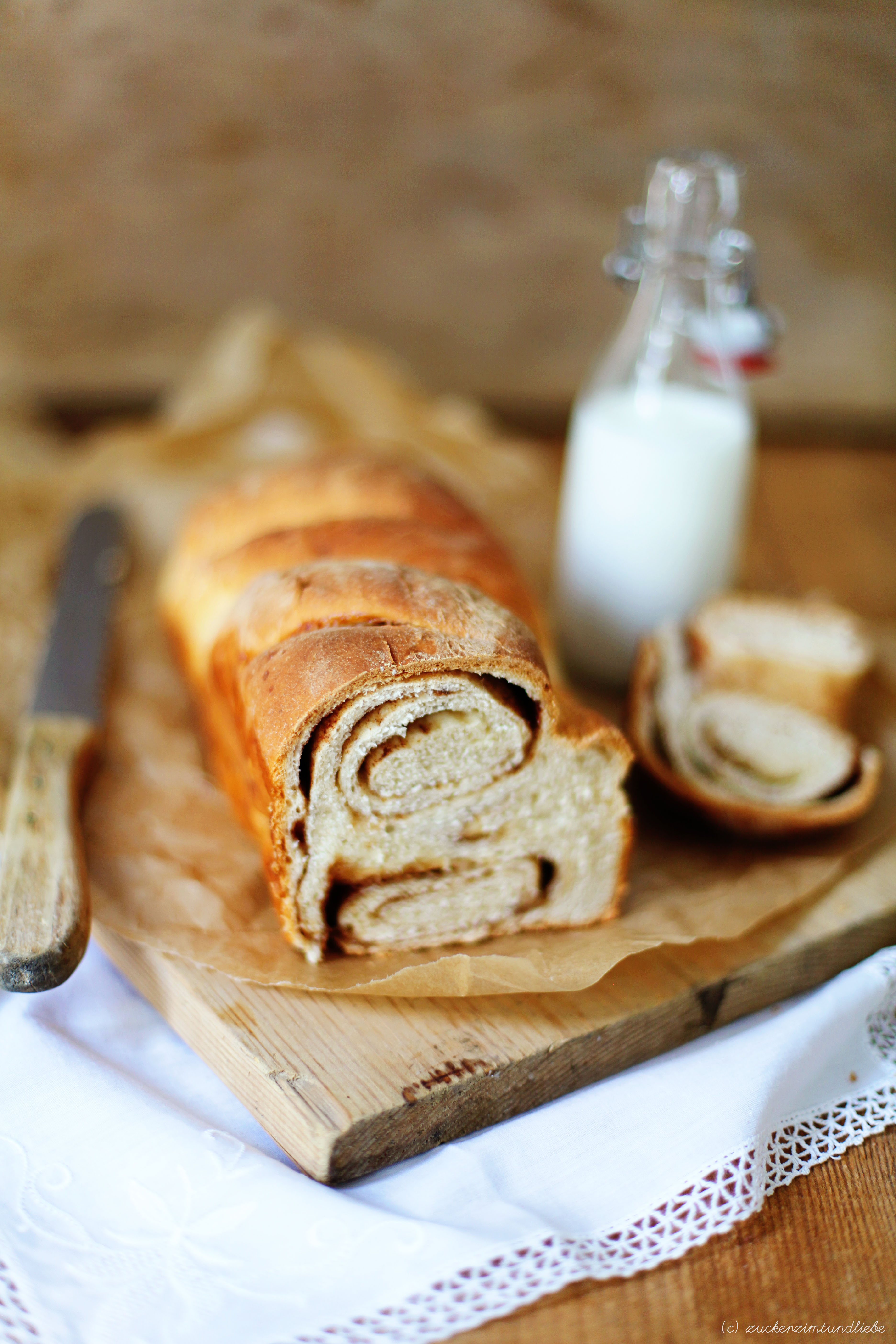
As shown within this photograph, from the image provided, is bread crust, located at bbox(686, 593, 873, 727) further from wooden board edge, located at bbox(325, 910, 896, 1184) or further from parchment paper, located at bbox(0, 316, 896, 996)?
wooden board edge, located at bbox(325, 910, 896, 1184)

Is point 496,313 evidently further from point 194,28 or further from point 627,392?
point 627,392

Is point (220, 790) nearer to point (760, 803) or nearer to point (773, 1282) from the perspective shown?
point (760, 803)

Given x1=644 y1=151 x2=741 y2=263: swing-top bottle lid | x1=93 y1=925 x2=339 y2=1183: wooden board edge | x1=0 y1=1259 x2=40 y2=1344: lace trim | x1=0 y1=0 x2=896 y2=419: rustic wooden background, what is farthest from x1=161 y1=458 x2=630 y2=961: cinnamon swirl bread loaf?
x1=0 y1=0 x2=896 y2=419: rustic wooden background

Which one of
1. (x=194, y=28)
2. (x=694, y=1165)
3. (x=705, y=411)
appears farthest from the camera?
(x=194, y=28)

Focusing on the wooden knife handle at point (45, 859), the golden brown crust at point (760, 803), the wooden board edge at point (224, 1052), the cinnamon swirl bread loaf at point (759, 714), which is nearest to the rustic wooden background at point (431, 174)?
the cinnamon swirl bread loaf at point (759, 714)

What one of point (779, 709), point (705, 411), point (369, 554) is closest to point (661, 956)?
point (779, 709)

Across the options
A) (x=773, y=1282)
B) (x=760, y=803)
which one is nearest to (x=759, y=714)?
(x=760, y=803)
